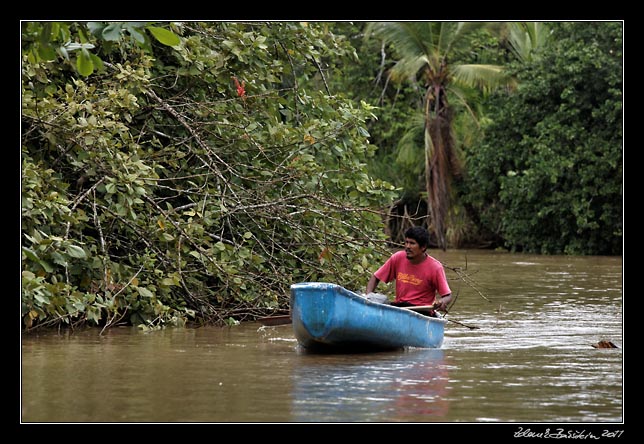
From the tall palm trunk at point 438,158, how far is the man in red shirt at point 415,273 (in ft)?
69.4

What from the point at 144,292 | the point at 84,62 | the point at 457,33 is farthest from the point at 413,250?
the point at 457,33

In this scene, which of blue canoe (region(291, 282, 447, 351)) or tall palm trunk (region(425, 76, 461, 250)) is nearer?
blue canoe (region(291, 282, 447, 351))

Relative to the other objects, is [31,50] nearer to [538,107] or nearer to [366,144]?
[366,144]

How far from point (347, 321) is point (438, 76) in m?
23.4

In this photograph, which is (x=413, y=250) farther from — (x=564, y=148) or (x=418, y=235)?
(x=564, y=148)

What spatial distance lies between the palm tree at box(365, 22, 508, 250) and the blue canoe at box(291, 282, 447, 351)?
70.7 feet

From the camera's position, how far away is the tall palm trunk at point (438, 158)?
32844mm

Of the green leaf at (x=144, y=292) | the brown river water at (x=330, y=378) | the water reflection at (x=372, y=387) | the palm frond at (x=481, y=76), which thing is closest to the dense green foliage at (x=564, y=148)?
→ the palm frond at (x=481, y=76)

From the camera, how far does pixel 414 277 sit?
37.4ft

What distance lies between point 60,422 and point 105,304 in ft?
14.3

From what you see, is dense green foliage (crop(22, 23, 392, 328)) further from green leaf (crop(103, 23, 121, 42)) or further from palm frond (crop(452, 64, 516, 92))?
palm frond (crop(452, 64, 516, 92))

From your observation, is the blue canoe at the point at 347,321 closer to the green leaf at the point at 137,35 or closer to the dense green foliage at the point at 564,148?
the green leaf at the point at 137,35

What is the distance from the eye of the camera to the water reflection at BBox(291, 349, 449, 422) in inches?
301

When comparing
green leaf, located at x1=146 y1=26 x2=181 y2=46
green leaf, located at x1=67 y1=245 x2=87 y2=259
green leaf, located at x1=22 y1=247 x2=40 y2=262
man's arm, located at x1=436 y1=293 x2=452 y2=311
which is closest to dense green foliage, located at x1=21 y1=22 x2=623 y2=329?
green leaf, located at x1=67 y1=245 x2=87 y2=259
